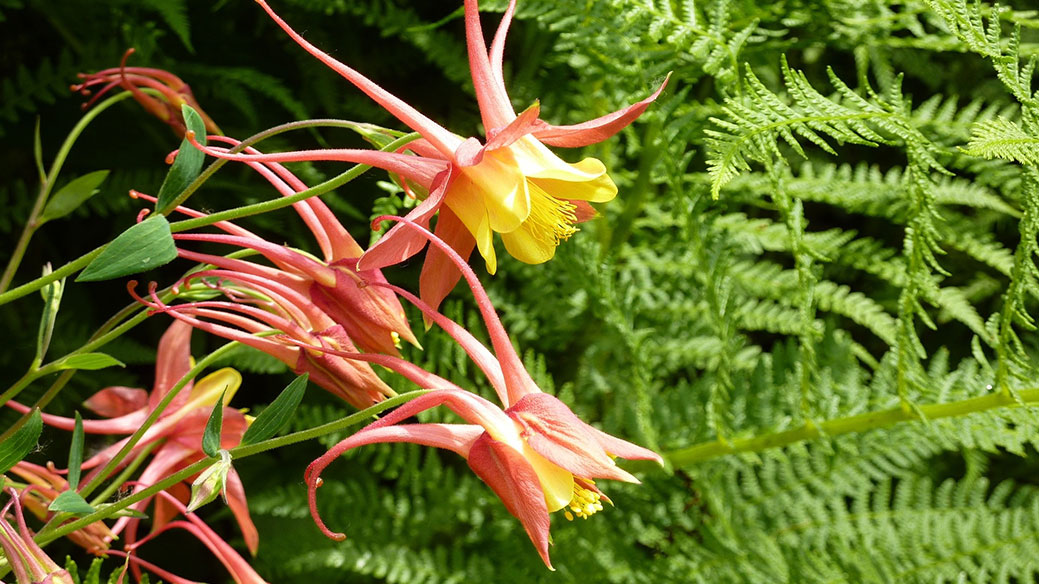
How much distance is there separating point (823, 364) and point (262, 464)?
0.65 m

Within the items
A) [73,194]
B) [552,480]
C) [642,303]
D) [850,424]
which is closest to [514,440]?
[552,480]

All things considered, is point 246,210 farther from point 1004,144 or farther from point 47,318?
point 1004,144

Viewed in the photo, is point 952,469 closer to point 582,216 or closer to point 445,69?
point 445,69

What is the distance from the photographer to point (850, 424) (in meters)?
0.95

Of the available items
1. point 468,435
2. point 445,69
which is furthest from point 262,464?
point 468,435

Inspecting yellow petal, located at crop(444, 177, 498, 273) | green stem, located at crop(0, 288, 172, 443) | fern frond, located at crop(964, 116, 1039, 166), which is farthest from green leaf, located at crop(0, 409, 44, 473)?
fern frond, located at crop(964, 116, 1039, 166)

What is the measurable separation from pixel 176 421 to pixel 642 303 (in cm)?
67

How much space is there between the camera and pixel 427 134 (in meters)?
0.49

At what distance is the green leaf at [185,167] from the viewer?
50cm

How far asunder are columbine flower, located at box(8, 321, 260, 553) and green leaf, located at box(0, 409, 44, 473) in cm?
12

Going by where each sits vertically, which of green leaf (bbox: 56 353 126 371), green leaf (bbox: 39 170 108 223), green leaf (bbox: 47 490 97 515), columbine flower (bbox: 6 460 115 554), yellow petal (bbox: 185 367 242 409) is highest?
green leaf (bbox: 39 170 108 223)

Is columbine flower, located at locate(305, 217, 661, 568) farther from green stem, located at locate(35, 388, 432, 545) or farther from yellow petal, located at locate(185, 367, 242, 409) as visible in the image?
yellow petal, located at locate(185, 367, 242, 409)

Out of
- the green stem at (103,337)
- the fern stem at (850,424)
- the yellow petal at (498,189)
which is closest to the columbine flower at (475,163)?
the yellow petal at (498,189)

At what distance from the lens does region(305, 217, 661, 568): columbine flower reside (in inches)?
18.3
